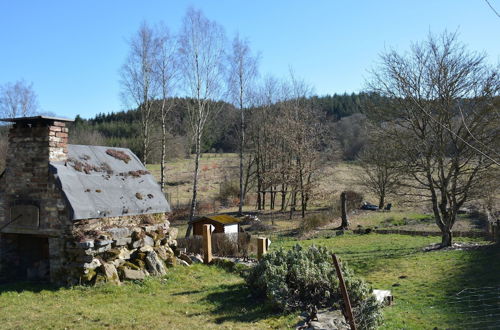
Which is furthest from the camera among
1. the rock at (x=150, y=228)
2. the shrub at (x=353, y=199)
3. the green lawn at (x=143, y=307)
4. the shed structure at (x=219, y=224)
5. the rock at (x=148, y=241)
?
the shrub at (x=353, y=199)

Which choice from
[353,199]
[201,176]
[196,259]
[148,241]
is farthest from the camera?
[201,176]

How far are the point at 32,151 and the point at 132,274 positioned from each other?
3.85 metres

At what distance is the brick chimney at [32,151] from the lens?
32.4 ft

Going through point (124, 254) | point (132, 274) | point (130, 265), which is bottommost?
point (132, 274)

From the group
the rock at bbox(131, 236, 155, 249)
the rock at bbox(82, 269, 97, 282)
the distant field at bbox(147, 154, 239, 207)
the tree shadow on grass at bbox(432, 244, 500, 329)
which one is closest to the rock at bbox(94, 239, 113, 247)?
the rock at bbox(82, 269, 97, 282)

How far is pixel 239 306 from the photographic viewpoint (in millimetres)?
8102

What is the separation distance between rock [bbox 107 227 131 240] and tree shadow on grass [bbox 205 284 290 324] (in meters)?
2.86

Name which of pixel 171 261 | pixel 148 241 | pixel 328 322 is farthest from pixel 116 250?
pixel 328 322

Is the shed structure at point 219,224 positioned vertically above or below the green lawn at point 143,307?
above

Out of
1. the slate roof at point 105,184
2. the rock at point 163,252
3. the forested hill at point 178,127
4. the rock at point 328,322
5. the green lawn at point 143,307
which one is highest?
the forested hill at point 178,127

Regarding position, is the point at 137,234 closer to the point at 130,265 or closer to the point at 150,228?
the point at 150,228

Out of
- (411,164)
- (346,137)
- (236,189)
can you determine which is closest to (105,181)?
(411,164)

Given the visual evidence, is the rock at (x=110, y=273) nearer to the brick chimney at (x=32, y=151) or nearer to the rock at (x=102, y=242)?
the rock at (x=102, y=242)

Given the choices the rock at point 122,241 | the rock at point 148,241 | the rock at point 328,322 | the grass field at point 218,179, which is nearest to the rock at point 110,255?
the rock at point 122,241
